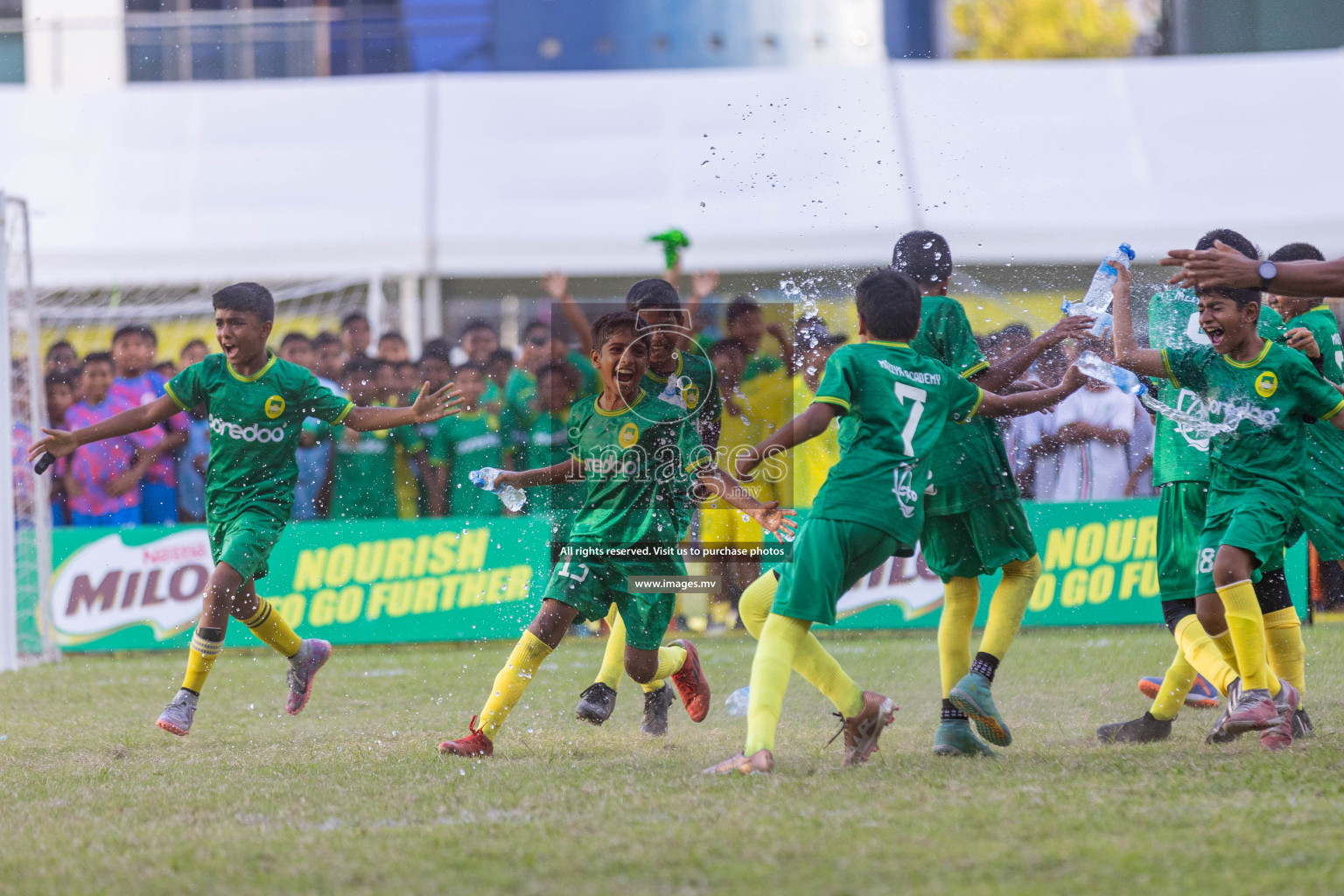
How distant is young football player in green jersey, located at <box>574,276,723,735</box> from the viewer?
5.86 m

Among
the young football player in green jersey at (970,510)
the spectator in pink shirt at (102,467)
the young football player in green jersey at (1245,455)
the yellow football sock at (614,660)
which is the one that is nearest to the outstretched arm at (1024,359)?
the young football player in green jersey at (970,510)

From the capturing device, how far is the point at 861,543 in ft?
15.9

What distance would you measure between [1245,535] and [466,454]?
210 inches

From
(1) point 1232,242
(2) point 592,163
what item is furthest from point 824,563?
(2) point 592,163

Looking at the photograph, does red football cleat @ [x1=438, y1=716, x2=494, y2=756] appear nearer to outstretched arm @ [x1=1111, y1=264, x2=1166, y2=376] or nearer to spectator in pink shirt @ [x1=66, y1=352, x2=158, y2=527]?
outstretched arm @ [x1=1111, y1=264, x2=1166, y2=376]

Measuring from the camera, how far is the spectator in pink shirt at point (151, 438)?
10.3m

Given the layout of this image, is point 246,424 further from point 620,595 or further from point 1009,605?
point 1009,605

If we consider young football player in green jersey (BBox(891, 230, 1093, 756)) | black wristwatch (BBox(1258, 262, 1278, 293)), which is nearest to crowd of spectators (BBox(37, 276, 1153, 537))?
young football player in green jersey (BBox(891, 230, 1093, 756))

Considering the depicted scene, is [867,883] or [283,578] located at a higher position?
[867,883]

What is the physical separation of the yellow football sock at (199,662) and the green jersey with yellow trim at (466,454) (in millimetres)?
2995

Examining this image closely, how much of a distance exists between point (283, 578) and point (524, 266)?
420cm

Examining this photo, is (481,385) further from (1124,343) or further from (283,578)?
(1124,343)

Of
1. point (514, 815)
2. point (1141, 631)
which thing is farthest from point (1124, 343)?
point (1141, 631)

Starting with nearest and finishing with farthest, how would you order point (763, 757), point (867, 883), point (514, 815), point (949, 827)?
point (867, 883)
point (949, 827)
point (514, 815)
point (763, 757)
